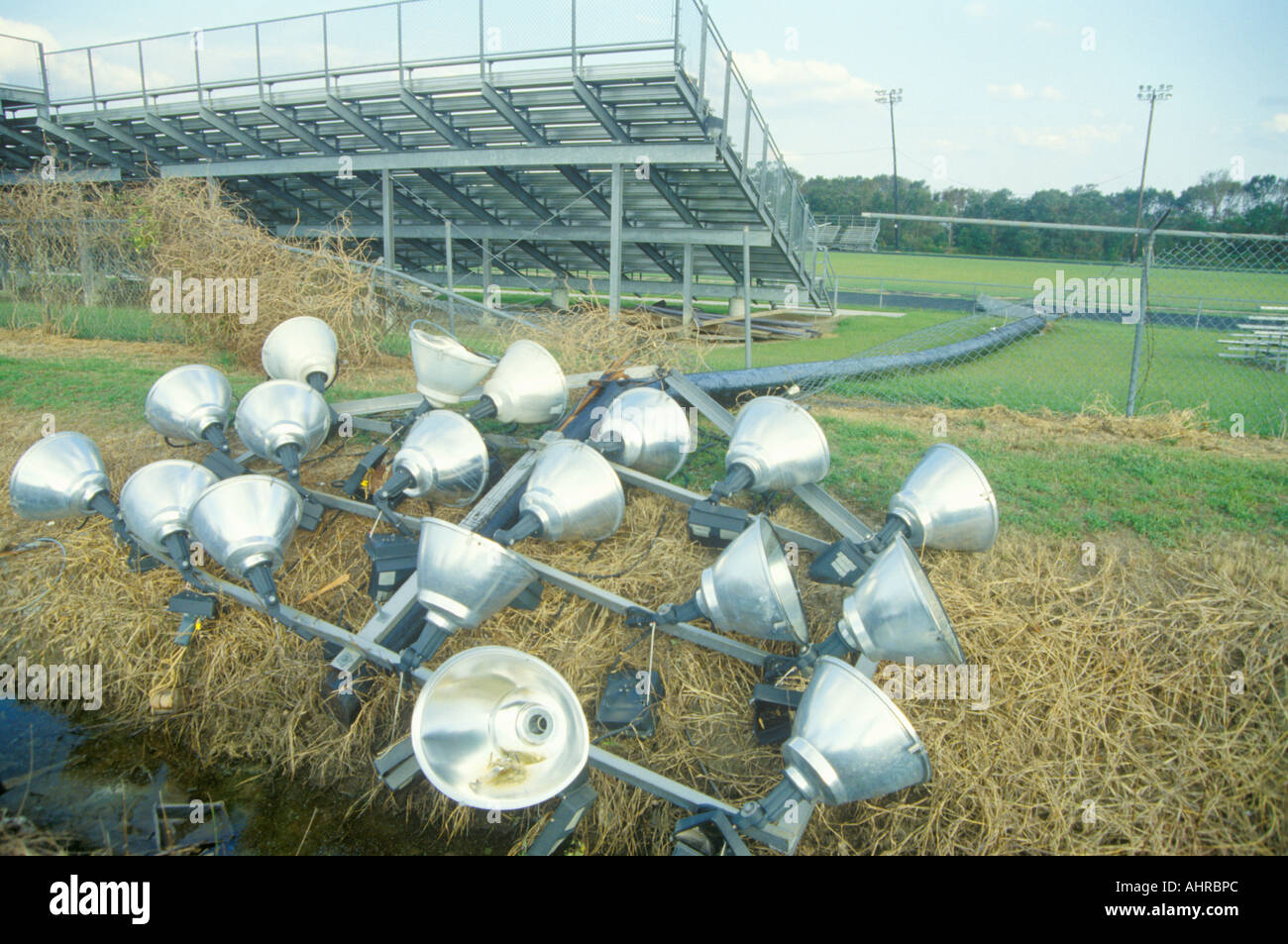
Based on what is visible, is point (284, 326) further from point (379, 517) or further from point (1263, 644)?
point (1263, 644)

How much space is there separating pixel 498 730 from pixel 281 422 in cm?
329

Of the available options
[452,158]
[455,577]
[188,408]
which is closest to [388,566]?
[455,577]

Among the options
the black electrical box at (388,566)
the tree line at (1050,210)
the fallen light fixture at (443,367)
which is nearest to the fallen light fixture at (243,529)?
the black electrical box at (388,566)

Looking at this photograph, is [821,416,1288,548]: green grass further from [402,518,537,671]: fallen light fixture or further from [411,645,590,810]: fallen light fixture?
[411,645,590,810]: fallen light fixture

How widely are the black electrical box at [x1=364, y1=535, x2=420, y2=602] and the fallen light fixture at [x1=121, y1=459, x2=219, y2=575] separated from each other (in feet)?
4.09

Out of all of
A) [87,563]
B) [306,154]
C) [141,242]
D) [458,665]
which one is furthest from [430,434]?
[306,154]

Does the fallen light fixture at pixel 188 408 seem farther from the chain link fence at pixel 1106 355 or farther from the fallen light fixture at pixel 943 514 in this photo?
the chain link fence at pixel 1106 355

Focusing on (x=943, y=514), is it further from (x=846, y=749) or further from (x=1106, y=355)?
(x=1106, y=355)

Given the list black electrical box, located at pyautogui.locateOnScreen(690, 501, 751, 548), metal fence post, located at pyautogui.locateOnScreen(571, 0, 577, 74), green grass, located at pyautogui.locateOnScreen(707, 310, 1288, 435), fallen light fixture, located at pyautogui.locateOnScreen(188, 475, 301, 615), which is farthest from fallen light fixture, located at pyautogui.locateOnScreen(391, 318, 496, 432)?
metal fence post, located at pyautogui.locateOnScreen(571, 0, 577, 74)

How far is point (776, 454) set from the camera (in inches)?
213

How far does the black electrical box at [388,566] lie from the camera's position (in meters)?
5.23

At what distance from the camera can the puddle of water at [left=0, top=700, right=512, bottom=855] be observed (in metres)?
4.36

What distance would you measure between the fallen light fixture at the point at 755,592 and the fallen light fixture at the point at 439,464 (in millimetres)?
2056
